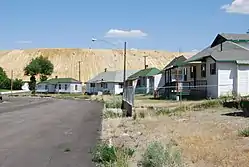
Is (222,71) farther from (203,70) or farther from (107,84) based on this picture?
(107,84)

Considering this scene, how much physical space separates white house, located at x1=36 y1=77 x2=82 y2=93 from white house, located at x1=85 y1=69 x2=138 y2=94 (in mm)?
5800

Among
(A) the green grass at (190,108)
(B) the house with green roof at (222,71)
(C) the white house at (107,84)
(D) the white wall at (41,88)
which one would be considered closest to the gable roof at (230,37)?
(B) the house with green roof at (222,71)

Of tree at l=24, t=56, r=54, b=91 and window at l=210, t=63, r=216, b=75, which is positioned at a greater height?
tree at l=24, t=56, r=54, b=91

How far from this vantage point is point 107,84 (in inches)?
4338

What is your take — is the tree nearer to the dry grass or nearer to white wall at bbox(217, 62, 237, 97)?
white wall at bbox(217, 62, 237, 97)

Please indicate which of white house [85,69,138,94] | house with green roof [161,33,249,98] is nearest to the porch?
house with green roof [161,33,249,98]

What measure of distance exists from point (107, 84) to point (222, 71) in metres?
66.8

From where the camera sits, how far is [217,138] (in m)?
16.4

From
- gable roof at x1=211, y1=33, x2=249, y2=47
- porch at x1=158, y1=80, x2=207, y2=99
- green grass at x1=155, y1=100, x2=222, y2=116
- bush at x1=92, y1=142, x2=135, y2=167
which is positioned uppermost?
gable roof at x1=211, y1=33, x2=249, y2=47

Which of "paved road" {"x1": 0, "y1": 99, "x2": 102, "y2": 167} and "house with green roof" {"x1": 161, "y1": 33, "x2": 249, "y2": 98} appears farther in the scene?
"house with green roof" {"x1": 161, "y1": 33, "x2": 249, "y2": 98}

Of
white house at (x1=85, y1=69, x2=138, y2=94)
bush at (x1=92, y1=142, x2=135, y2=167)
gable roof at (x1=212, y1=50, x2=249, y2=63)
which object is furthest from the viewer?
white house at (x1=85, y1=69, x2=138, y2=94)

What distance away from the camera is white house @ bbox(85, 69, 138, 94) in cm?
10675

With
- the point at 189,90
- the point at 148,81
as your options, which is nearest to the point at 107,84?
the point at 148,81

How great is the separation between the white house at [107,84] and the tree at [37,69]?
25.1m
